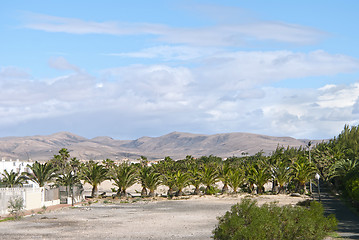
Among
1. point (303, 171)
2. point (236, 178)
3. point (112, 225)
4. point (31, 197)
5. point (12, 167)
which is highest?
point (12, 167)

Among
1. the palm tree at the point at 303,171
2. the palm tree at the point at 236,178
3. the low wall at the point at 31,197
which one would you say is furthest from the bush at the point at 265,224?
the palm tree at the point at 236,178

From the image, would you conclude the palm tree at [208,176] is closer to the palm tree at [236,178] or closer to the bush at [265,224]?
the palm tree at [236,178]

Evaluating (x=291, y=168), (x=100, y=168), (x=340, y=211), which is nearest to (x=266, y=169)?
(x=291, y=168)

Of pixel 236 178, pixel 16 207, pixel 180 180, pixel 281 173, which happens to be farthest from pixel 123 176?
pixel 16 207

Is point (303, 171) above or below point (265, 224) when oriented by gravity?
above

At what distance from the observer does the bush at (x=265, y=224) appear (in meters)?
18.3

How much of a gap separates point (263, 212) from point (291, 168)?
47754mm

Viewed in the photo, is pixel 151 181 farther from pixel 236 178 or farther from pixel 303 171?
pixel 303 171

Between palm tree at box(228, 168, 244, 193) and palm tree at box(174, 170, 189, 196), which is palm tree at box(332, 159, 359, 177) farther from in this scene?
palm tree at box(174, 170, 189, 196)

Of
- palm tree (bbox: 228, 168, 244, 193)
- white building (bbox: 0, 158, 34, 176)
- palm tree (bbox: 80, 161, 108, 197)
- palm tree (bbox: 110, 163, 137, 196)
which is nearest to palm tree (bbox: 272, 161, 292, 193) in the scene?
palm tree (bbox: 228, 168, 244, 193)

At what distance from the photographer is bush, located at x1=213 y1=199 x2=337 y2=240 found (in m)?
18.3

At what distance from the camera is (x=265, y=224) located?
61.0ft

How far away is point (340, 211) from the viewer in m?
41.2

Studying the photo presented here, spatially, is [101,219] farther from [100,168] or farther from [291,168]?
[291,168]
